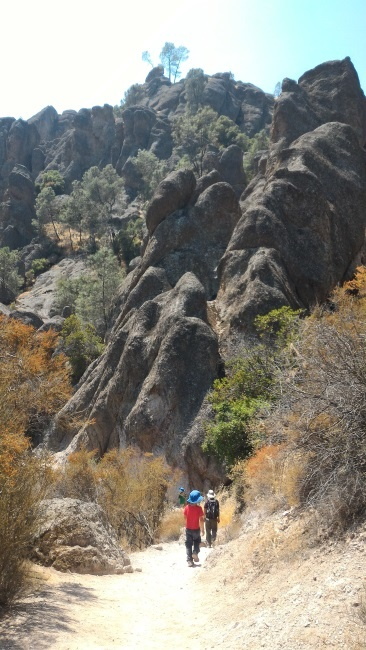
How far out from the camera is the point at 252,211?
3138cm

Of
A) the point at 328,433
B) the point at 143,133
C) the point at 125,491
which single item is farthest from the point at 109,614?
the point at 143,133

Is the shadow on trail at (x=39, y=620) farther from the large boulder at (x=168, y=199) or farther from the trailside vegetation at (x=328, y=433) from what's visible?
the large boulder at (x=168, y=199)

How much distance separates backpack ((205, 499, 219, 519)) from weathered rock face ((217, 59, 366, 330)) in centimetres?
1277

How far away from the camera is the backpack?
1432 centimetres

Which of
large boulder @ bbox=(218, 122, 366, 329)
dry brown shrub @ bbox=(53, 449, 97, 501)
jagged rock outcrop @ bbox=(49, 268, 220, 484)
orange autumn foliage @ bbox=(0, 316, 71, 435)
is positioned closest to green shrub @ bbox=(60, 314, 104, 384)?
orange autumn foliage @ bbox=(0, 316, 71, 435)

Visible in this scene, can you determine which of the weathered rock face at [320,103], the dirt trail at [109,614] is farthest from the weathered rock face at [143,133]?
the dirt trail at [109,614]

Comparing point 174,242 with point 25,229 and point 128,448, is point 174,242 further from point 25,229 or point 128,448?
point 25,229

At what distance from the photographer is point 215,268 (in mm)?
35969

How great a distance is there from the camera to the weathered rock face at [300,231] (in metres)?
28.0

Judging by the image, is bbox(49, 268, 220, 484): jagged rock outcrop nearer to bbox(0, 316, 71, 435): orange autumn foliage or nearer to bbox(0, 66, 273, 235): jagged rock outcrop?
bbox(0, 316, 71, 435): orange autumn foliage

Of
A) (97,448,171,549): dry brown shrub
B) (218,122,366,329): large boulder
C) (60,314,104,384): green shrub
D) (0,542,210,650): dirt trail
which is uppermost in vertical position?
(218,122,366,329): large boulder

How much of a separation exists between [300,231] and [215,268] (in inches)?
251

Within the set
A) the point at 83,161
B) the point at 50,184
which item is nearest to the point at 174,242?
the point at 50,184

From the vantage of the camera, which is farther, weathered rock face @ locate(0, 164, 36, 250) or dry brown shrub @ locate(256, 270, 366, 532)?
weathered rock face @ locate(0, 164, 36, 250)
